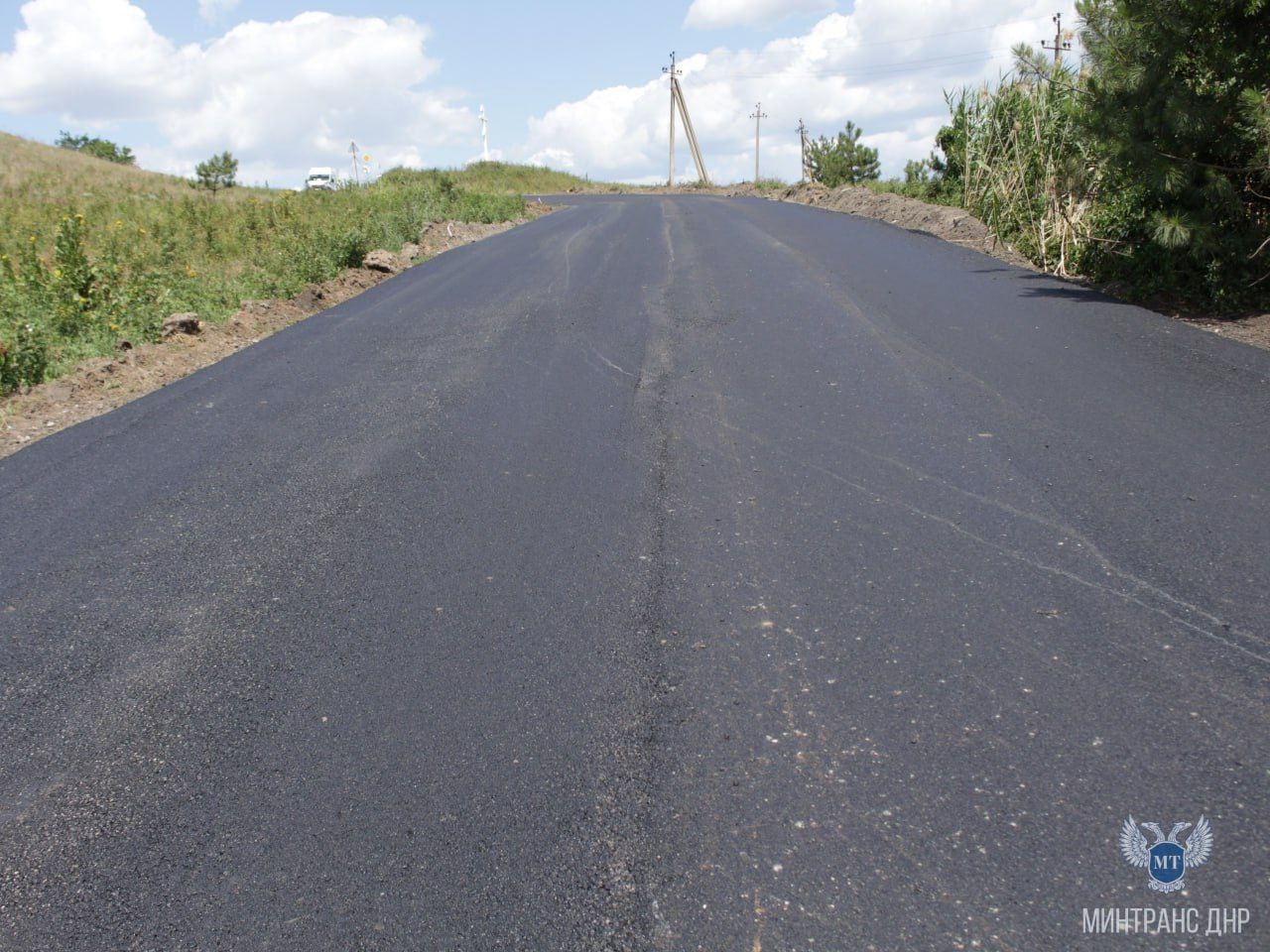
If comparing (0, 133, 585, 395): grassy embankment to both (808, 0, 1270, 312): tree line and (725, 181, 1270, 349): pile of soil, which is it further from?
(808, 0, 1270, 312): tree line

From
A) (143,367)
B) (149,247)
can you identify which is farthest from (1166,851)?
(149,247)

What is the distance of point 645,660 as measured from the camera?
3715mm

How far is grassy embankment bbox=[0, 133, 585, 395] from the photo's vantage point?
10.5 m

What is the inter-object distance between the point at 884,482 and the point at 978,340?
3761 mm

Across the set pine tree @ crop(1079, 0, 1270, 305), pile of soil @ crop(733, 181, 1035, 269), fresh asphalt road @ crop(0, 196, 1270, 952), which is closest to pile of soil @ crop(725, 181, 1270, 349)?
pile of soil @ crop(733, 181, 1035, 269)

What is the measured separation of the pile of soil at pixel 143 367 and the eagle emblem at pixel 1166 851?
772 cm

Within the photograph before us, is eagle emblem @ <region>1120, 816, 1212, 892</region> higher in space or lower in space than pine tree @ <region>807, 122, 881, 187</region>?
lower

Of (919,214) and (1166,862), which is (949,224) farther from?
(1166,862)

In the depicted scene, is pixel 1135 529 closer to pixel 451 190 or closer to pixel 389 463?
pixel 389 463

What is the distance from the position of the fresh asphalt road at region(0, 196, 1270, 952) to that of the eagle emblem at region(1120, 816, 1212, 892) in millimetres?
46

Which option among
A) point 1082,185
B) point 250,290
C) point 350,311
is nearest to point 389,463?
point 350,311

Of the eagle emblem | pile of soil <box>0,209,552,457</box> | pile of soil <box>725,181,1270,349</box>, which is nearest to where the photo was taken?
the eagle emblem

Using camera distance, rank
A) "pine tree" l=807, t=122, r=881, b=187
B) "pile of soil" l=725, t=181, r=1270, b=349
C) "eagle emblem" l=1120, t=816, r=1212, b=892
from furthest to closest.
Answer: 1. "pine tree" l=807, t=122, r=881, b=187
2. "pile of soil" l=725, t=181, r=1270, b=349
3. "eagle emblem" l=1120, t=816, r=1212, b=892

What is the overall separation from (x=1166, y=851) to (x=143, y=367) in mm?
9690
